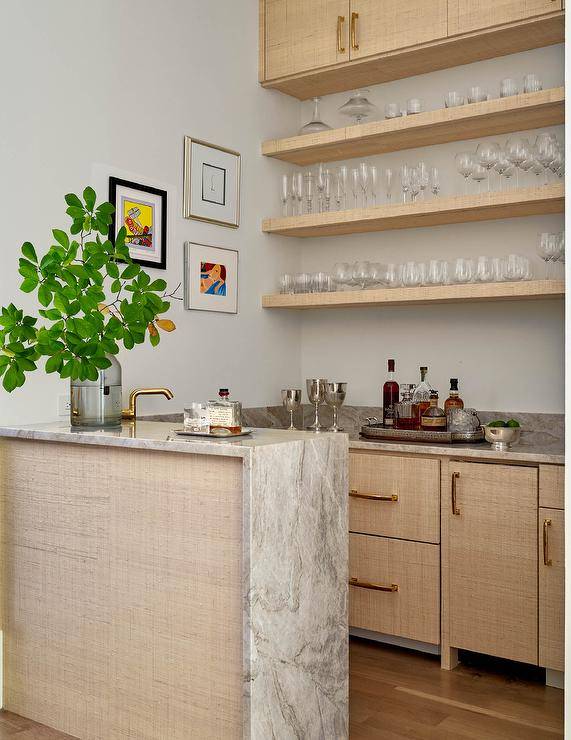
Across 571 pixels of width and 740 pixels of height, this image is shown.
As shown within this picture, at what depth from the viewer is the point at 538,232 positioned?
3.38 m

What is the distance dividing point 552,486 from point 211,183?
76.8 inches

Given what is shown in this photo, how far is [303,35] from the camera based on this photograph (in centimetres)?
377

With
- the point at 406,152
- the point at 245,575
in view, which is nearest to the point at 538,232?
the point at 406,152

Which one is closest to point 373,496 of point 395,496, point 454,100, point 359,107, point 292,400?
point 395,496

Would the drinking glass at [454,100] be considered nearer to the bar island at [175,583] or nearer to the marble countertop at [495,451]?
the marble countertop at [495,451]

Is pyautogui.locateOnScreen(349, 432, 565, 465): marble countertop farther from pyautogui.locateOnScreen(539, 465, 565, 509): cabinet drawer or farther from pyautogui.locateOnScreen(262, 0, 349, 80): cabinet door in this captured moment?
pyautogui.locateOnScreen(262, 0, 349, 80): cabinet door

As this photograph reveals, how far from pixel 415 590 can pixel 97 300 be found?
1673 mm

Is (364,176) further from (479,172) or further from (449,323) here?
(449,323)

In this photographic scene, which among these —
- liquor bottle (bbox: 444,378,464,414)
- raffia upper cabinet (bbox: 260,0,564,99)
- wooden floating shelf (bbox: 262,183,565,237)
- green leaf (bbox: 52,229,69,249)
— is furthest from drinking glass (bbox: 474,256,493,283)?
green leaf (bbox: 52,229,69,249)

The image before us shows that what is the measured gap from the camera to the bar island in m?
1.98

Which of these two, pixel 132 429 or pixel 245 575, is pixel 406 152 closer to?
pixel 132 429

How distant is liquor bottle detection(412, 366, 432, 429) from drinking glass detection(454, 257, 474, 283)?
1.42ft

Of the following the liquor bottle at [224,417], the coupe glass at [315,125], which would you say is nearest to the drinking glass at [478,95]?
the coupe glass at [315,125]

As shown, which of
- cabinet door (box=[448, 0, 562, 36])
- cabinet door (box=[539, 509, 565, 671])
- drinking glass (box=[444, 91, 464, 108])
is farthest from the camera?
drinking glass (box=[444, 91, 464, 108])
